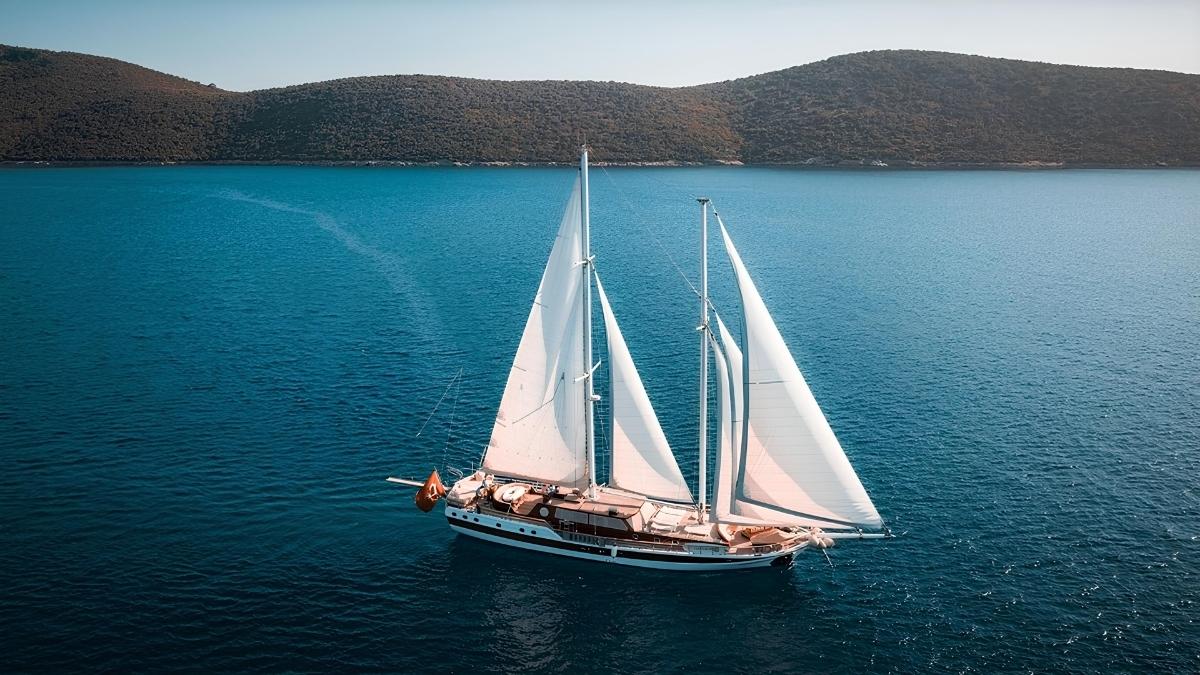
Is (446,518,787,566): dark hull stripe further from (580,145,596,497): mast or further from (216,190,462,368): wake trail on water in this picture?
(216,190,462,368): wake trail on water

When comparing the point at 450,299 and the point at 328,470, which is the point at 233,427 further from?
the point at 450,299

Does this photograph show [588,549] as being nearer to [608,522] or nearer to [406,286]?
Answer: [608,522]

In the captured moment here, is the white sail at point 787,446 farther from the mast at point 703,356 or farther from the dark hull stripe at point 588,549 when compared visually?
the dark hull stripe at point 588,549

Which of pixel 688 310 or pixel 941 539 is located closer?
pixel 941 539

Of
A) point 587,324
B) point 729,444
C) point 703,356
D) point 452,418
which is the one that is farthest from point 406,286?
point 729,444

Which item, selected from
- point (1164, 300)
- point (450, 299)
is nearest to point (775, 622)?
point (450, 299)

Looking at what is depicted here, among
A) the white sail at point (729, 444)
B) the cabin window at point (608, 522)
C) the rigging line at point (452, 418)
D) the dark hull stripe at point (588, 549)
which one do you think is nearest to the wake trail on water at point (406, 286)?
the rigging line at point (452, 418)

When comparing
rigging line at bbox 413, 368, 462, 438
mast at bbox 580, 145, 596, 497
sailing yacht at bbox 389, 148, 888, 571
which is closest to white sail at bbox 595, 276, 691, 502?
sailing yacht at bbox 389, 148, 888, 571

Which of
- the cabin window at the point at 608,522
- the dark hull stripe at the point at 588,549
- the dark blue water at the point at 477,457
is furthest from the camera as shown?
the cabin window at the point at 608,522
